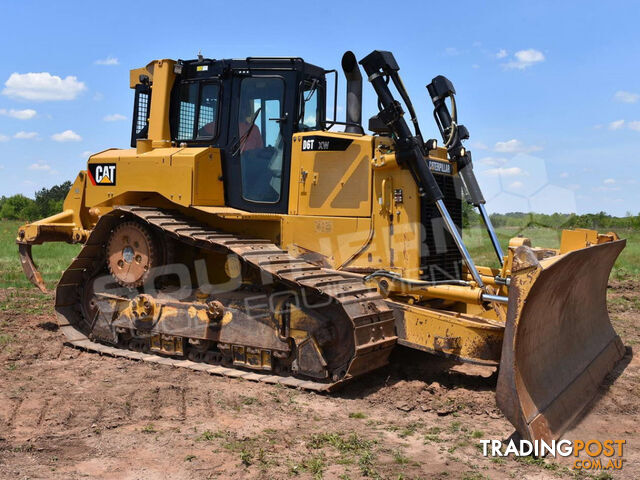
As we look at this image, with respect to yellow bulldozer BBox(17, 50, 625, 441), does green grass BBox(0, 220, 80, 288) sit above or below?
below

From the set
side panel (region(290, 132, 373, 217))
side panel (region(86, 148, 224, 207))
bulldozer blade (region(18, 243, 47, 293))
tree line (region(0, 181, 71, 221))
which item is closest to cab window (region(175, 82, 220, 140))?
side panel (region(86, 148, 224, 207))

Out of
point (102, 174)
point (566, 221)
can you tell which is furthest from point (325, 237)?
point (566, 221)

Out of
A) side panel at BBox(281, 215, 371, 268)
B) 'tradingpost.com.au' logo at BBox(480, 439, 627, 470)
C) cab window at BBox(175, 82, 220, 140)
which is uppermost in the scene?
cab window at BBox(175, 82, 220, 140)

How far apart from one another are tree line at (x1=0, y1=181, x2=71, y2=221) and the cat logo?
184 feet

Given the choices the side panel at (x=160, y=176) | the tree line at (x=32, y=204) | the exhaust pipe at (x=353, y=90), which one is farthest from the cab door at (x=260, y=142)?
the tree line at (x=32, y=204)

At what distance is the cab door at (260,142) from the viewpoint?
7520mm

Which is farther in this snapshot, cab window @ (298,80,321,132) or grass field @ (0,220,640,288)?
grass field @ (0,220,640,288)

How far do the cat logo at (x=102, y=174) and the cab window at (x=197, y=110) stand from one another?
40.3 inches

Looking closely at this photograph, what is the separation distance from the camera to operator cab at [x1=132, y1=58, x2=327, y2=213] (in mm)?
7531

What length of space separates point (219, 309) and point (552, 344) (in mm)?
3598

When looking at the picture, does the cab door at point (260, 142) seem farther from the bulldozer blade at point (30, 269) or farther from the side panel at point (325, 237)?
the bulldozer blade at point (30, 269)

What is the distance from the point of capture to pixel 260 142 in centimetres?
767

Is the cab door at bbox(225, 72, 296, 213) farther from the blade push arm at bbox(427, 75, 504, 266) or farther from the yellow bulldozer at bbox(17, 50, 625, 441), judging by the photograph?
the blade push arm at bbox(427, 75, 504, 266)

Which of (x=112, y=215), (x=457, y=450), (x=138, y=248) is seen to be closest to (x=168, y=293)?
(x=138, y=248)
